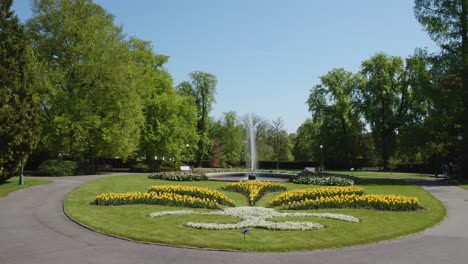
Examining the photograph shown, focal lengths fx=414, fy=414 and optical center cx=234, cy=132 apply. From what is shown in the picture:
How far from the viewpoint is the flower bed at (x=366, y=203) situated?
56.4 feet

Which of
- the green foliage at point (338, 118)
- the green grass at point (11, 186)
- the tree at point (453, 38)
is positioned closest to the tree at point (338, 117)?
the green foliage at point (338, 118)

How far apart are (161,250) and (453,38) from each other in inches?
1281

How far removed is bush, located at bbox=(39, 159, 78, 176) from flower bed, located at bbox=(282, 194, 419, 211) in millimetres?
22991

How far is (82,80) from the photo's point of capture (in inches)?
1510

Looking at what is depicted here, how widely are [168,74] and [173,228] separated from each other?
141ft

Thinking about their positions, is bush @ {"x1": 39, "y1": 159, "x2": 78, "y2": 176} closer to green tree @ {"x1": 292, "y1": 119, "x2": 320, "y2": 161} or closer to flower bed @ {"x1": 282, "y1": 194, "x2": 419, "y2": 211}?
flower bed @ {"x1": 282, "y1": 194, "x2": 419, "y2": 211}

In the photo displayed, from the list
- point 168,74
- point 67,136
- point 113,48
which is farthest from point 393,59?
point 67,136

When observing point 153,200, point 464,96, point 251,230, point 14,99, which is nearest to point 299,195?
point 153,200

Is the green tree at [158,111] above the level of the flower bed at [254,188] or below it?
above

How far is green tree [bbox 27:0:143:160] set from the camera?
37094 millimetres

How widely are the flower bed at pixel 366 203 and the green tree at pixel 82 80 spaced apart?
25.2 metres

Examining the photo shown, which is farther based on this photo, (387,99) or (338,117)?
(338,117)

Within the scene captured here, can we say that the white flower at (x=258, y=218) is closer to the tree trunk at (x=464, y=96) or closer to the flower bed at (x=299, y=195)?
the flower bed at (x=299, y=195)

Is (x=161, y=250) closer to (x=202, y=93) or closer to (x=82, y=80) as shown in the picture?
(x=82, y=80)
